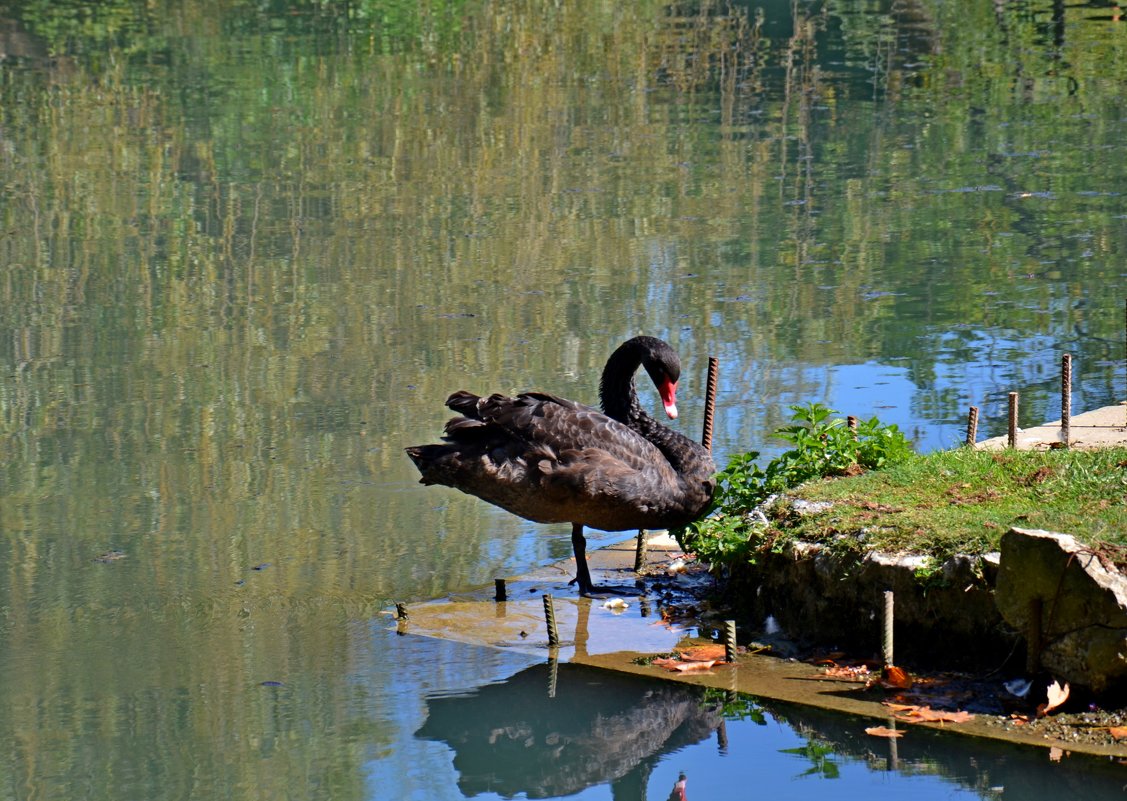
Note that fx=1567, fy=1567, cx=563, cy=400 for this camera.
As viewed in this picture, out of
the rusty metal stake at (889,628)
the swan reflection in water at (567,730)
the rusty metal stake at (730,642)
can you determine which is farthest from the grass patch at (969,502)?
the swan reflection in water at (567,730)

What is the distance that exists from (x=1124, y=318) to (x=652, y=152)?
8287mm

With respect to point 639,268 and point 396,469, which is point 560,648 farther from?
point 639,268

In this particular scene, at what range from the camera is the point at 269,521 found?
983 cm

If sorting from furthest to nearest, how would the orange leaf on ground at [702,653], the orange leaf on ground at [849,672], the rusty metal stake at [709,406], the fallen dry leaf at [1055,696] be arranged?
the rusty metal stake at [709,406] → the orange leaf on ground at [702,653] → the orange leaf on ground at [849,672] → the fallen dry leaf at [1055,696]

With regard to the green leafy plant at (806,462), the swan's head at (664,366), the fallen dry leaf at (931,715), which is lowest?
the fallen dry leaf at (931,715)

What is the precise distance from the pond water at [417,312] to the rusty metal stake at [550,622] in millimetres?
278

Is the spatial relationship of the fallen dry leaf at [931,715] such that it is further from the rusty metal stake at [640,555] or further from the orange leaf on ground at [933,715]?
the rusty metal stake at [640,555]

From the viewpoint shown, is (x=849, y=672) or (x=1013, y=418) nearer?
(x=849, y=672)

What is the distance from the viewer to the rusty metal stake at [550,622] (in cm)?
756

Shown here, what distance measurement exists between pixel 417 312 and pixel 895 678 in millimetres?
8098

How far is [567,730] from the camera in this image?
713cm

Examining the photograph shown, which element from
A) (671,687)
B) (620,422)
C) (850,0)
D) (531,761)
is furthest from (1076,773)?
(850,0)

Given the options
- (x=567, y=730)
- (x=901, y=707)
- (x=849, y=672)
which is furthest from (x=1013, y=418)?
(x=567, y=730)

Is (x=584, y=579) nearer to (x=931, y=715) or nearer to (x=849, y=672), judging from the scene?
(x=849, y=672)
